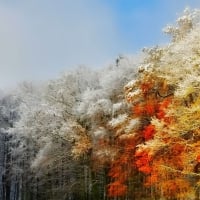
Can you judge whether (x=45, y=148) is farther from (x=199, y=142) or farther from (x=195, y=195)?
(x=199, y=142)

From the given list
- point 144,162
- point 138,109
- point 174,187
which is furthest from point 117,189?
point 174,187

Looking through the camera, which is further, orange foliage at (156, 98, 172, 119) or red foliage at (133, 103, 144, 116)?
red foliage at (133, 103, 144, 116)

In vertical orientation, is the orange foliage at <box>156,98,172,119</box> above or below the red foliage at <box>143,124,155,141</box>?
above

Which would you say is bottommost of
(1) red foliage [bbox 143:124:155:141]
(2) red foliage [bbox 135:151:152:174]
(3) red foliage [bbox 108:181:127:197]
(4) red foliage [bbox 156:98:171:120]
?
(3) red foliage [bbox 108:181:127:197]

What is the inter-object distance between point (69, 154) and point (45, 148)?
2.55m

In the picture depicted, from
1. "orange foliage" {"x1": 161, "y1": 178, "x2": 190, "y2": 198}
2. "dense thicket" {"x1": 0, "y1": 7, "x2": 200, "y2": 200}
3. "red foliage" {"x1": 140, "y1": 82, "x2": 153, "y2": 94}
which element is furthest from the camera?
"red foliage" {"x1": 140, "y1": 82, "x2": 153, "y2": 94}

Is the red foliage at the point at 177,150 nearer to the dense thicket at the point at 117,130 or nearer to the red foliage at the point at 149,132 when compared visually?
the dense thicket at the point at 117,130

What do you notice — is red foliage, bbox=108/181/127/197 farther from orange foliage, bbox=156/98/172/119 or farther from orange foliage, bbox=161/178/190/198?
orange foliage, bbox=156/98/172/119

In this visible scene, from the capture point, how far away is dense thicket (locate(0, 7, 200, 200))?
2758 centimetres

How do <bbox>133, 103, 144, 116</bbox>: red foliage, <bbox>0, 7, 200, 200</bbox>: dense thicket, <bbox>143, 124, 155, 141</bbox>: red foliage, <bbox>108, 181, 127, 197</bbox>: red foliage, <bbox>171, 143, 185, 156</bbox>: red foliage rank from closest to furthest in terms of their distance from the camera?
1. <bbox>0, 7, 200, 200</bbox>: dense thicket
2. <bbox>171, 143, 185, 156</bbox>: red foliage
3. <bbox>143, 124, 155, 141</bbox>: red foliage
4. <bbox>133, 103, 144, 116</bbox>: red foliage
5. <bbox>108, 181, 127, 197</bbox>: red foliage

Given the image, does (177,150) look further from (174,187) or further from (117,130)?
(117,130)

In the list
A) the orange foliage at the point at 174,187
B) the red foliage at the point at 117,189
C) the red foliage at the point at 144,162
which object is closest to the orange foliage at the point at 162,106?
the red foliage at the point at 144,162

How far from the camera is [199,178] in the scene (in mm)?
30531

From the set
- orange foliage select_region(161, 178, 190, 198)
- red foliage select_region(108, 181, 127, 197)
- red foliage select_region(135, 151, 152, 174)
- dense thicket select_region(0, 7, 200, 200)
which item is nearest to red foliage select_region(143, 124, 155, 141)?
dense thicket select_region(0, 7, 200, 200)
